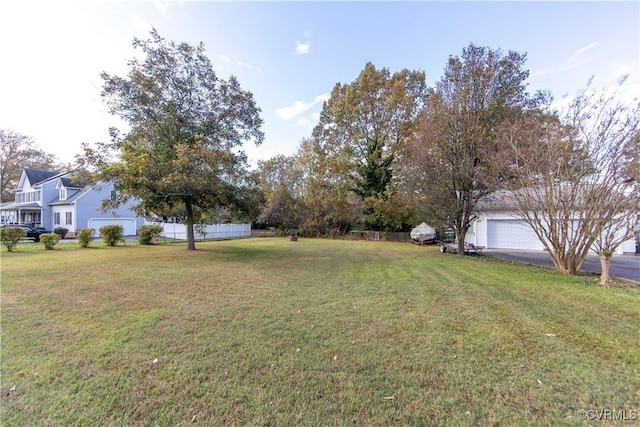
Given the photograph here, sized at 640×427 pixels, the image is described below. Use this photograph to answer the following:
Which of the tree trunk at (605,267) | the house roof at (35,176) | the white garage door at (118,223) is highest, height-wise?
the house roof at (35,176)

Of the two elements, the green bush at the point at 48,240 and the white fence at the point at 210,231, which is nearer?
the green bush at the point at 48,240

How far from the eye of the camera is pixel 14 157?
1145 inches

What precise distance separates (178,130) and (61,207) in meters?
20.2

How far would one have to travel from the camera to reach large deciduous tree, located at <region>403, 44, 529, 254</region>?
1202 cm

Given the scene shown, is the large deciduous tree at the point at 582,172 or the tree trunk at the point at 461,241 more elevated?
the large deciduous tree at the point at 582,172

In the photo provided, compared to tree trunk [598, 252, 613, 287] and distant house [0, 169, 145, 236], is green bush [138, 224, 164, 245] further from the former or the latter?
tree trunk [598, 252, 613, 287]

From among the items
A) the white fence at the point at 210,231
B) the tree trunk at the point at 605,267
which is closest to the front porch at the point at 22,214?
the white fence at the point at 210,231

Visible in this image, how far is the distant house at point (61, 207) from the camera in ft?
74.9

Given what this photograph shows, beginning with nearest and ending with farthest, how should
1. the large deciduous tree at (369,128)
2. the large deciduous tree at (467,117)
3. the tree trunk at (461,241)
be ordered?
the large deciduous tree at (467,117) < the tree trunk at (461,241) < the large deciduous tree at (369,128)

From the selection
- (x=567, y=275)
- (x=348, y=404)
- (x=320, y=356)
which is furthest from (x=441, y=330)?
(x=567, y=275)

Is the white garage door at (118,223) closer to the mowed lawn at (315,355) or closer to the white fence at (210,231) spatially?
the white fence at (210,231)

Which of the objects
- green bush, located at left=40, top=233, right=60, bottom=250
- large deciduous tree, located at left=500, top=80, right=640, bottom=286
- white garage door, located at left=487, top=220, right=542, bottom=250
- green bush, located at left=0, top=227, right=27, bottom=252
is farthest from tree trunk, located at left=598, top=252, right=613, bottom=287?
green bush, located at left=0, top=227, right=27, bottom=252

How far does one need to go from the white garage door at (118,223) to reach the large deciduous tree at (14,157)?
15952 mm

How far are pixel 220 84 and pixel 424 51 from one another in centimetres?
1003
